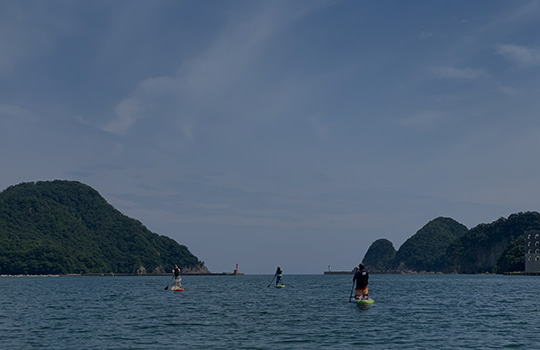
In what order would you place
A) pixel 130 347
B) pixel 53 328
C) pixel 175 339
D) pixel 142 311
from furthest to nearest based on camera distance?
pixel 142 311 < pixel 53 328 < pixel 175 339 < pixel 130 347

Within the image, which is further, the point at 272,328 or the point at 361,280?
the point at 361,280

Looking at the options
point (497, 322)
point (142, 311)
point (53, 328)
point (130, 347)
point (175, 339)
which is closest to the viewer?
point (130, 347)

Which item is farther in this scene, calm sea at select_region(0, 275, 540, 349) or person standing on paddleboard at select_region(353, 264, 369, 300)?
person standing on paddleboard at select_region(353, 264, 369, 300)

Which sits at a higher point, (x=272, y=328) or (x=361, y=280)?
(x=361, y=280)

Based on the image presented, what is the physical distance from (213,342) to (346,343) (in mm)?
6370

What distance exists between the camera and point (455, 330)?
32.7 metres

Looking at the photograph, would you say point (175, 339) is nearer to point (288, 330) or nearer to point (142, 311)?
point (288, 330)

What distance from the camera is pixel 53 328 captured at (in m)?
34.1

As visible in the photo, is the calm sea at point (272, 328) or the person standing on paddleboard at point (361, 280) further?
the person standing on paddleboard at point (361, 280)

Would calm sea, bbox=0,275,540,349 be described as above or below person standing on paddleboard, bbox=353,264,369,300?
below

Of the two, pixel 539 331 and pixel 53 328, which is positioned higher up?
pixel 539 331

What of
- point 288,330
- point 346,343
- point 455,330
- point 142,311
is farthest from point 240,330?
point 142,311

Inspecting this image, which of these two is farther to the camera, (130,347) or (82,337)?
(82,337)

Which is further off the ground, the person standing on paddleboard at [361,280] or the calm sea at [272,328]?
the person standing on paddleboard at [361,280]
